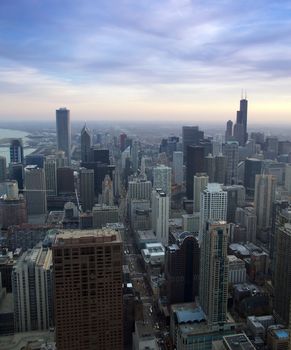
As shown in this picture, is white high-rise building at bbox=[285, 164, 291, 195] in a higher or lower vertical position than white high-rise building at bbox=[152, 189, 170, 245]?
higher

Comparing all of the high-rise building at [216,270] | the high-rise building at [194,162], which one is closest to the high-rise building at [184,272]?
the high-rise building at [216,270]

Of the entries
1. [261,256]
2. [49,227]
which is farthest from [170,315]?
[49,227]

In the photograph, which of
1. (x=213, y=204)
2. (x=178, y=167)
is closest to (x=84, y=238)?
(x=213, y=204)

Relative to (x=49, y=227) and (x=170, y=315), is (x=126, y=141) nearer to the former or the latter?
(x=49, y=227)

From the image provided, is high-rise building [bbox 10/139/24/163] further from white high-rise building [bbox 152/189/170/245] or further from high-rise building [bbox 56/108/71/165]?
white high-rise building [bbox 152/189/170/245]

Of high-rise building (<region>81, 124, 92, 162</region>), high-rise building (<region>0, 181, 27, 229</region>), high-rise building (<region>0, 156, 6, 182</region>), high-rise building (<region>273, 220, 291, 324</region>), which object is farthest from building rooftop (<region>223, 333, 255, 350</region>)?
high-rise building (<region>81, 124, 92, 162</region>)

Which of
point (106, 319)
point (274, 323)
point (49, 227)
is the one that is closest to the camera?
point (106, 319)
